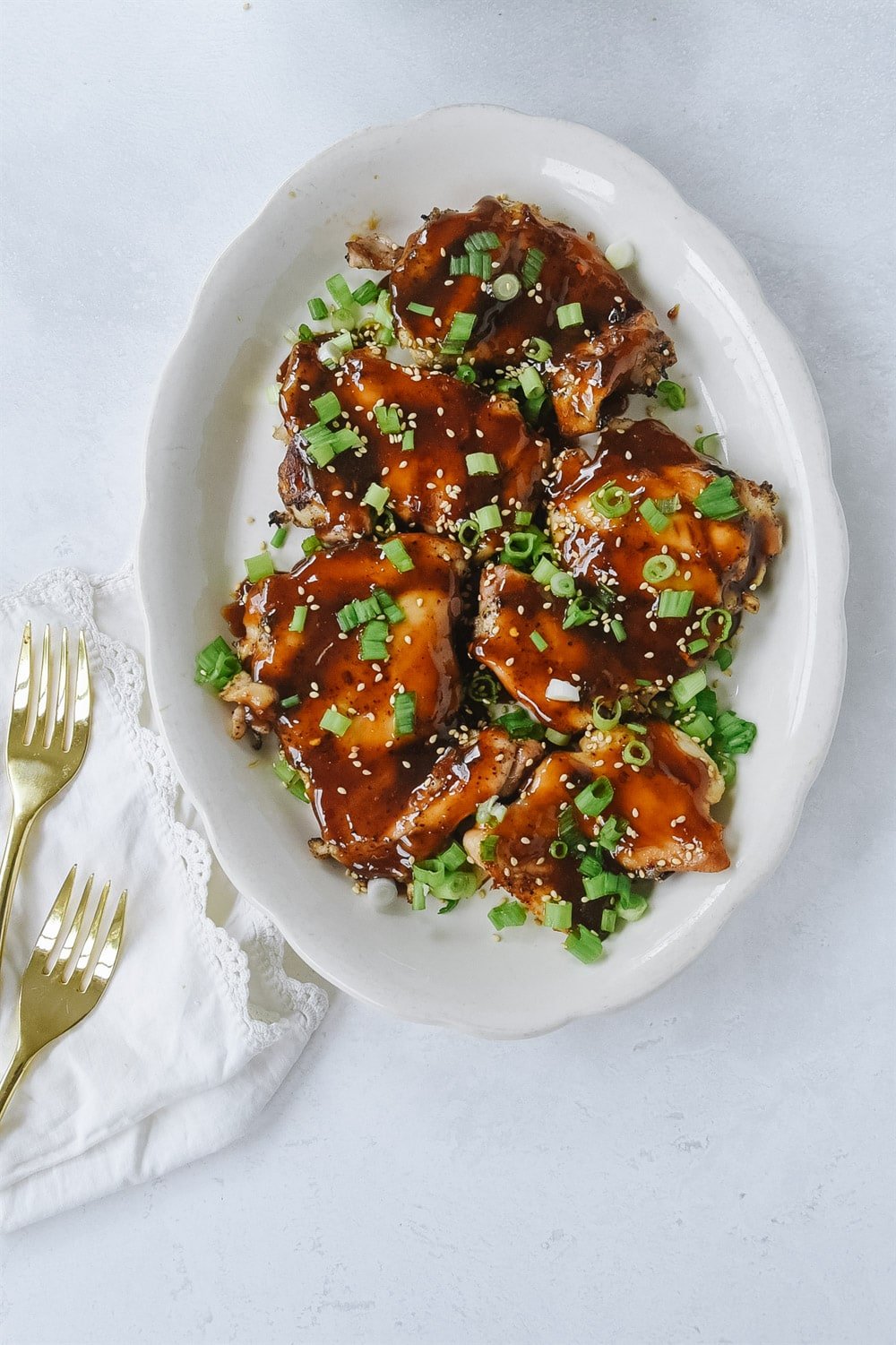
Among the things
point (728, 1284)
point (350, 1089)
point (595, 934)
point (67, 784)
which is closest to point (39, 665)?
point (67, 784)

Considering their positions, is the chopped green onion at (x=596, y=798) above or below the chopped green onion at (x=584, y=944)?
above

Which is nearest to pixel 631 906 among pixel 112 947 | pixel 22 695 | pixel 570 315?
pixel 112 947

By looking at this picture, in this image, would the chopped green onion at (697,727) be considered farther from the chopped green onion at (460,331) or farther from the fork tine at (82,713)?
the fork tine at (82,713)

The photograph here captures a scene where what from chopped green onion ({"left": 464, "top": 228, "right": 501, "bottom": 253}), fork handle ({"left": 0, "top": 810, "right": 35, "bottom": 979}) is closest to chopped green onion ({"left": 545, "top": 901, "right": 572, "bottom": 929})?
fork handle ({"left": 0, "top": 810, "right": 35, "bottom": 979})

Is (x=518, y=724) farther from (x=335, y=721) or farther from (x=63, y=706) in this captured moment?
(x=63, y=706)

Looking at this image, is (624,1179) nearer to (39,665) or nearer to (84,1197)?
(84,1197)

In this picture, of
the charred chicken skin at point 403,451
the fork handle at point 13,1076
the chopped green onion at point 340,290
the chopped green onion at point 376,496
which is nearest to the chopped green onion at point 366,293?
the chopped green onion at point 340,290
